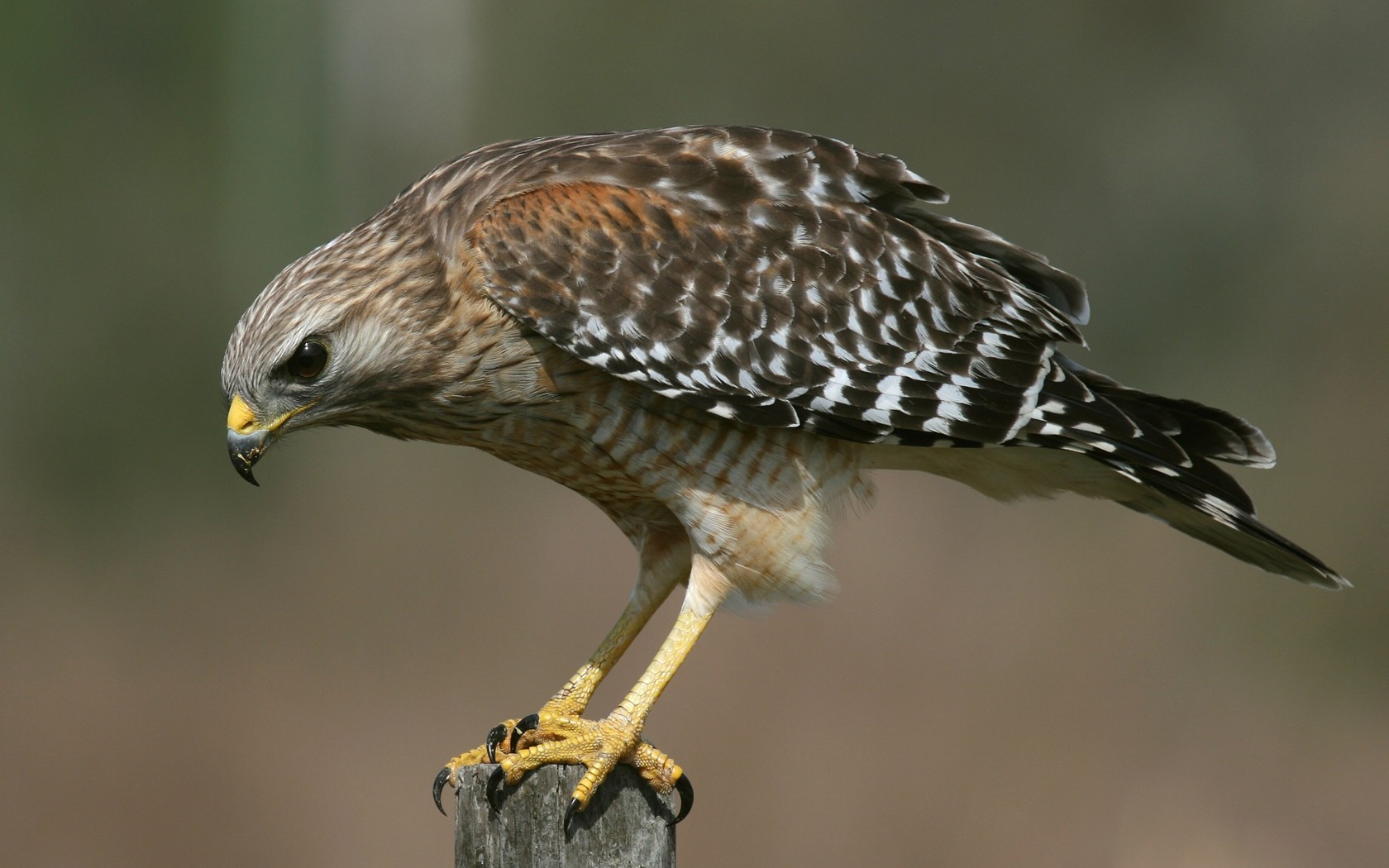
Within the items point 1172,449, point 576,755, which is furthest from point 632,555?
point 576,755

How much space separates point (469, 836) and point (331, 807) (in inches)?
129

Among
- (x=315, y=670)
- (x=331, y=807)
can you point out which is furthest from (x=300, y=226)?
(x=331, y=807)

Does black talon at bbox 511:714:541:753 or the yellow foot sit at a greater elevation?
the yellow foot

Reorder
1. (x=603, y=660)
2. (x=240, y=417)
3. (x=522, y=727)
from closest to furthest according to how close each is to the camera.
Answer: (x=240, y=417) → (x=522, y=727) → (x=603, y=660)

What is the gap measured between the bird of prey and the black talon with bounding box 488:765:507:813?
5.6 inches

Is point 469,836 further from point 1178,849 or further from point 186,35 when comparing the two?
point 186,35

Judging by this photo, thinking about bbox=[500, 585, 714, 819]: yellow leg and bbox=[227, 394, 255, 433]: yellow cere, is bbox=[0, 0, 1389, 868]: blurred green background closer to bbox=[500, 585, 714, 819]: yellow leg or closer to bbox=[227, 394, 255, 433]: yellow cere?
bbox=[500, 585, 714, 819]: yellow leg

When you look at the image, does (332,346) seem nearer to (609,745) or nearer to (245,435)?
(245,435)

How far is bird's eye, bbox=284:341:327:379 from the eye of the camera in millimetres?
3148

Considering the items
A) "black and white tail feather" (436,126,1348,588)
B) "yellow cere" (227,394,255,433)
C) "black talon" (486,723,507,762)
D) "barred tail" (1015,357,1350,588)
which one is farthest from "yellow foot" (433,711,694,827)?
"barred tail" (1015,357,1350,588)

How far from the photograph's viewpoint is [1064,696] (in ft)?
20.7

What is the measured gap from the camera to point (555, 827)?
282cm

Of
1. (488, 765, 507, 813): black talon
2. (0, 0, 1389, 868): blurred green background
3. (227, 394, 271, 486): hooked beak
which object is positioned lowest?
(0, 0, 1389, 868): blurred green background

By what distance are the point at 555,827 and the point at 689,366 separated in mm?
1116
